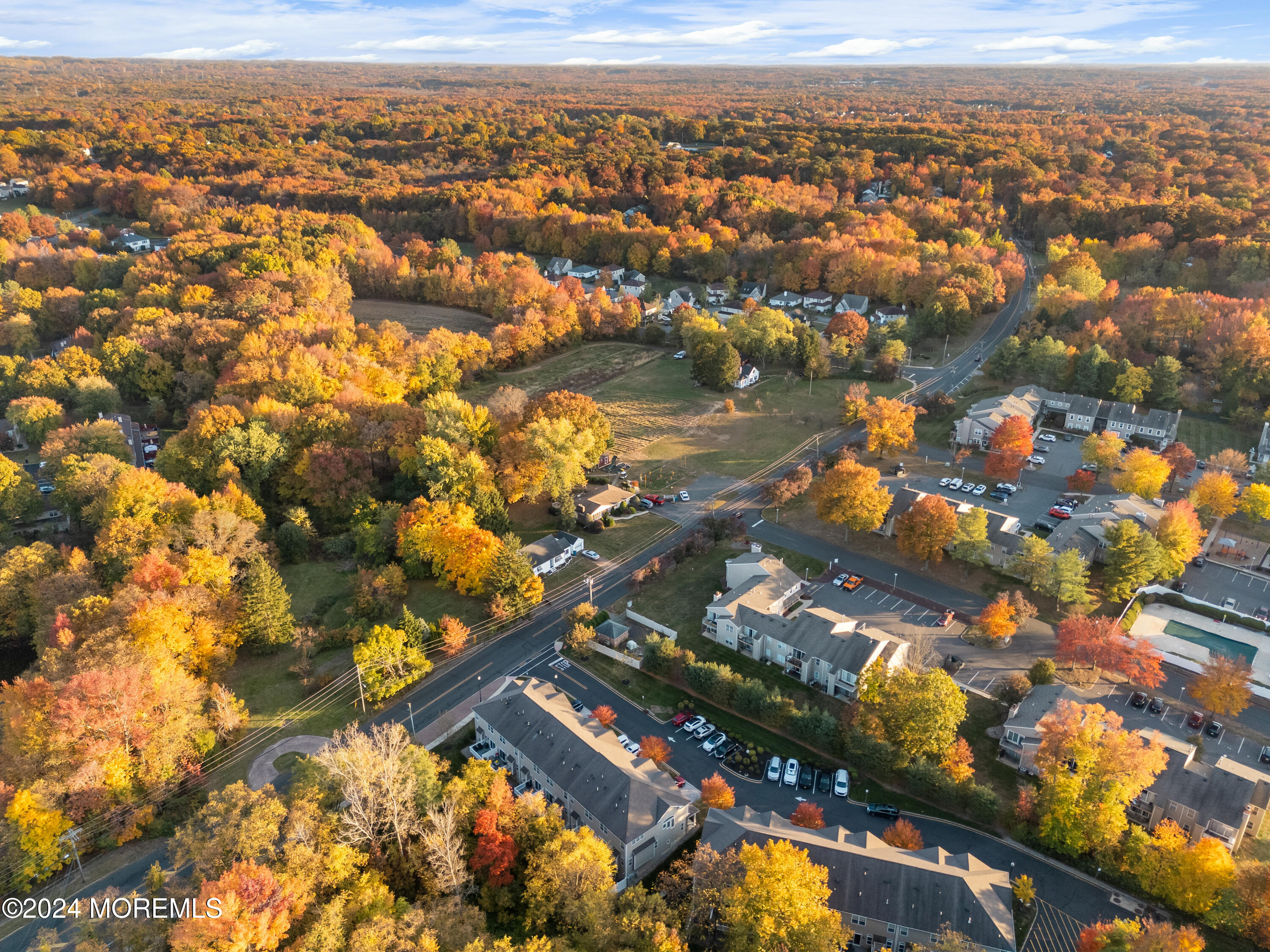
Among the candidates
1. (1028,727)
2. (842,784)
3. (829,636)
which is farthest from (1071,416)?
(842,784)

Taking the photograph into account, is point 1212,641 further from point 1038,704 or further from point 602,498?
point 602,498

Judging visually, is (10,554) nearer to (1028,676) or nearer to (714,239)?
(1028,676)

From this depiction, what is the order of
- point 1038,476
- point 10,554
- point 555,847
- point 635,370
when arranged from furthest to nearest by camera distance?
1. point 635,370
2. point 1038,476
3. point 10,554
4. point 555,847

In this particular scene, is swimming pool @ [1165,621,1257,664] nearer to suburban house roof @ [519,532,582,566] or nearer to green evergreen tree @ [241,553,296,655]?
suburban house roof @ [519,532,582,566]

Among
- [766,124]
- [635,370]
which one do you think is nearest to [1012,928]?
[635,370]

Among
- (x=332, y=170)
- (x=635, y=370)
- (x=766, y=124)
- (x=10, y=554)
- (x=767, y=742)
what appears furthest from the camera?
(x=766, y=124)

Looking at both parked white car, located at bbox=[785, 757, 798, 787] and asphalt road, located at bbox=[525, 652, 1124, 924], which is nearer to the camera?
asphalt road, located at bbox=[525, 652, 1124, 924]

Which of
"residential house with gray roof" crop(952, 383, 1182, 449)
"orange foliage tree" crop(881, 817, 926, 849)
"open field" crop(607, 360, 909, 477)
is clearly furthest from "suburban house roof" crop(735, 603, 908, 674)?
"residential house with gray roof" crop(952, 383, 1182, 449)
